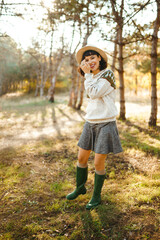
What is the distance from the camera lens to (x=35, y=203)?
2762 mm

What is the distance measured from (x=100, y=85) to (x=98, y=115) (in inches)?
15.4

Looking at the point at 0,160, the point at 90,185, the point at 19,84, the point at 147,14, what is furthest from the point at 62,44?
the point at 19,84

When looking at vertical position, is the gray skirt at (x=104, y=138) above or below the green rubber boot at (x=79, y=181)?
above

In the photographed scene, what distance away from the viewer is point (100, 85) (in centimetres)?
235

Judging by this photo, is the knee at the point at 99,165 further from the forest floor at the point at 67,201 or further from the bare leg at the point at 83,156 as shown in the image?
the forest floor at the point at 67,201

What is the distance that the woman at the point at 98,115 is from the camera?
241cm

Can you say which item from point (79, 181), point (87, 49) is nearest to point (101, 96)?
point (87, 49)

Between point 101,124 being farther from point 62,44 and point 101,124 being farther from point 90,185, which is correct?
point 62,44

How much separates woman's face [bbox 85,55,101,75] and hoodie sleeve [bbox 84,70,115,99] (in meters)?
0.18

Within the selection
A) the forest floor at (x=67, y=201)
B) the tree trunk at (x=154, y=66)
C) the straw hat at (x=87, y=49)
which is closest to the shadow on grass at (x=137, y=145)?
the forest floor at (x=67, y=201)

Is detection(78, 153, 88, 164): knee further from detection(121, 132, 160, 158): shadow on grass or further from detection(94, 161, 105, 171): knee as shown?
detection(121, 132, 160, 158): shadow on grass

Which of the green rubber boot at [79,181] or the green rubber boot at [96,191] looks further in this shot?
the green rubber boot at [79,181]

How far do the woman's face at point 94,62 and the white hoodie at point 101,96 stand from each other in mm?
139

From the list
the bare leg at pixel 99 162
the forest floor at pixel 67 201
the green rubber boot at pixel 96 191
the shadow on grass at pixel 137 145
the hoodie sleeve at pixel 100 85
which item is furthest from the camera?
the shadow on grass at pixel 137 145
